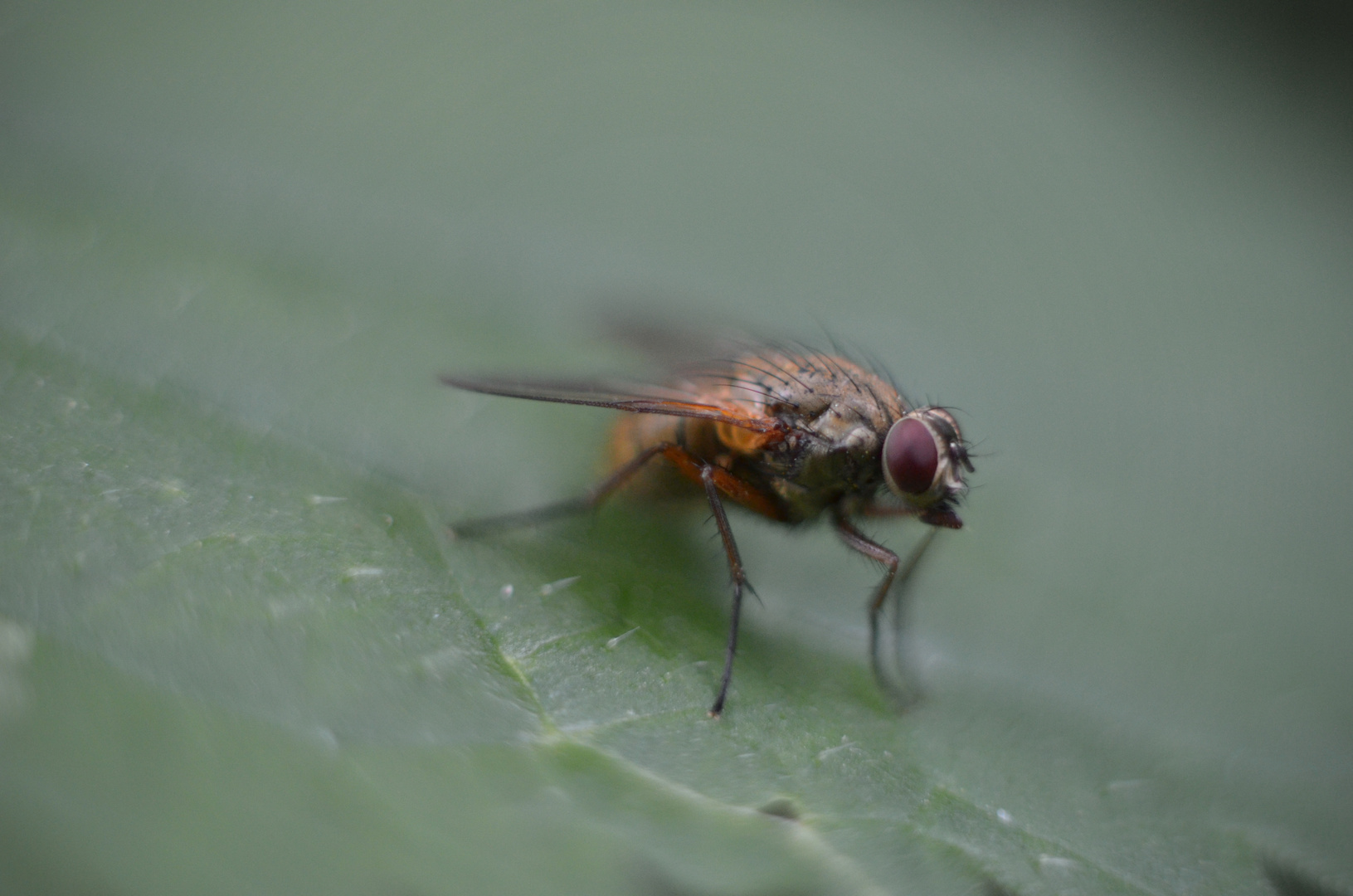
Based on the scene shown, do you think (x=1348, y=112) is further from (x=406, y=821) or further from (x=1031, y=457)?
(x=406, y=821)

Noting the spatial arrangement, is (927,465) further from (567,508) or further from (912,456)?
(567,508)

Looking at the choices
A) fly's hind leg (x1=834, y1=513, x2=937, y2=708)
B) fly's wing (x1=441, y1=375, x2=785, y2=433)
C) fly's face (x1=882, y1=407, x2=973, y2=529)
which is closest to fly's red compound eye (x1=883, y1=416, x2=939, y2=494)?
fly's face (x1=882, y1=407, x2=973, y2=529)

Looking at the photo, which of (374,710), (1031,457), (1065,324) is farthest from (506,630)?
(1065,324)

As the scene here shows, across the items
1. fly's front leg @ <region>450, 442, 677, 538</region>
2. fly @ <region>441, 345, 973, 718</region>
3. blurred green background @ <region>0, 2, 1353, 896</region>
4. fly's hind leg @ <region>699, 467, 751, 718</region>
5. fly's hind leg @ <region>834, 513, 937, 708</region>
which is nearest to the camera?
blurred green background @ <region>0, 2, 1353, 896</region>

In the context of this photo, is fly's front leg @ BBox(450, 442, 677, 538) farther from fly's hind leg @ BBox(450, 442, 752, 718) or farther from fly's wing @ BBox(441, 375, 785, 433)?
fly's wing @ BBox(441, 375, 785, 433)

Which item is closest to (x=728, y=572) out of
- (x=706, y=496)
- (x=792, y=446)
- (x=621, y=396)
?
(x=706, y=496)

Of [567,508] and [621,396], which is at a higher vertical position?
[621,396]

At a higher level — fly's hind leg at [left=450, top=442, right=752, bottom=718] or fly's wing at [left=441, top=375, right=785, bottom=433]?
fly's wing at [left=441, top=375, right=785, bottom=433]
